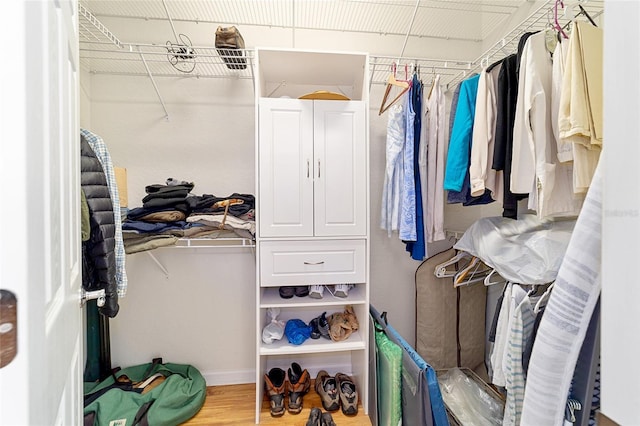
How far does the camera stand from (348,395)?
153 cm

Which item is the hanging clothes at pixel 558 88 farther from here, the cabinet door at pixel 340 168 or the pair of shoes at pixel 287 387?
the pair of shoes at pixel 287 387

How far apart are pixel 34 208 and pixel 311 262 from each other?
46.6 inches

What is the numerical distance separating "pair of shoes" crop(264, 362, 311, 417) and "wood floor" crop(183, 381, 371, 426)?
37mm

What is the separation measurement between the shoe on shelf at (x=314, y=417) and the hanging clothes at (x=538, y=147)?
4.47 ft

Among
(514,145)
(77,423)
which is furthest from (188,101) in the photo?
(514,145)

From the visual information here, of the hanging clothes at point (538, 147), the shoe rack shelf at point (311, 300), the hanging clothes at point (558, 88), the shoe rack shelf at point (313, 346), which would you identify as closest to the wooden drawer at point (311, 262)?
the shoe rack shelf at point (311, 300)

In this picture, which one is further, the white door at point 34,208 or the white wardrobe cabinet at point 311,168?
the white wardrobe cabinet at point 311,168

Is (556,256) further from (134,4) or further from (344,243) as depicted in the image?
(134,4)

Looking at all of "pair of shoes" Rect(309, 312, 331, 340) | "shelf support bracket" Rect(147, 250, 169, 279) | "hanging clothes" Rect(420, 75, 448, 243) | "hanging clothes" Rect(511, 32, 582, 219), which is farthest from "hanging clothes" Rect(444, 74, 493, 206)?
"shelf support bracket" Rect(147, 250, 169, 279)

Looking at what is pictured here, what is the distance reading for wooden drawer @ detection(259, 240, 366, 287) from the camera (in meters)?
1.45

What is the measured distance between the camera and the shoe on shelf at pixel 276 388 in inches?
58.4

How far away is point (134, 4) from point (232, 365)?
2.37 meters

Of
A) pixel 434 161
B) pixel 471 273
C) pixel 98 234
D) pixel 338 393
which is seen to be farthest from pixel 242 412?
pixel 434 161

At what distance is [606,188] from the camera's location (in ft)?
1.09
